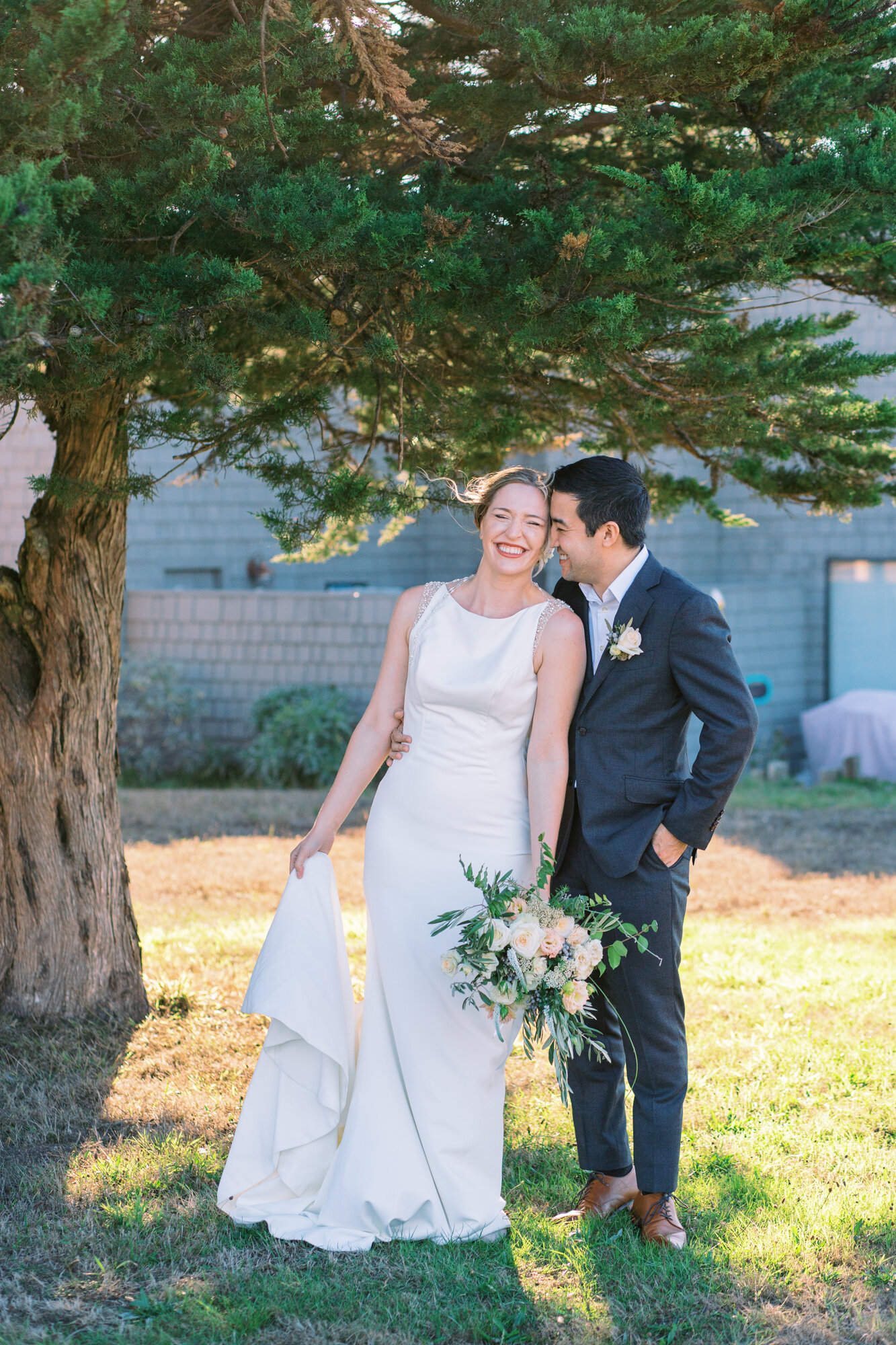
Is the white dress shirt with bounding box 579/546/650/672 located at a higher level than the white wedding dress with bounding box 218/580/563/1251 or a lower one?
higher

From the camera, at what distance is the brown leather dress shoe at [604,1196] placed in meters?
3.41

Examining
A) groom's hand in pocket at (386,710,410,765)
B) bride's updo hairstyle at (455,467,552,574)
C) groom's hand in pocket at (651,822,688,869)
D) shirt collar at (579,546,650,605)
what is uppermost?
bride's updo hairstyle at (455,467,552,574)

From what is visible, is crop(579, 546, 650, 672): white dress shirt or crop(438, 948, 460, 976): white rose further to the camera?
crop(579, 546, 650, 672): white dress shirt

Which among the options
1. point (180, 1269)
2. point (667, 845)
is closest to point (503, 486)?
point (667, 845)

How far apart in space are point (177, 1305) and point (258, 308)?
279cm

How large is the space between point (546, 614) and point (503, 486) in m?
0.40

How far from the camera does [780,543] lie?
13.6 m

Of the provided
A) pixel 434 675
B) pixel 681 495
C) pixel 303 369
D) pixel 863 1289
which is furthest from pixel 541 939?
pixel 681 495

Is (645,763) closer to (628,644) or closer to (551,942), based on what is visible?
(628,644)

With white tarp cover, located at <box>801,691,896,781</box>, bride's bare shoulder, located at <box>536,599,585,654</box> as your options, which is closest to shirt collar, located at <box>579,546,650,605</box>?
bride's bare shoulder, located at <box>536,599,585,654</box>

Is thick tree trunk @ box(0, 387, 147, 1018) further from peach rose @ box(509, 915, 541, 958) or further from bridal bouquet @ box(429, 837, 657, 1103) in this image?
peach rose @ box(509, 915, 541, 958)

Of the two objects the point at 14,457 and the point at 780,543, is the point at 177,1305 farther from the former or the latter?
the point at 14,457

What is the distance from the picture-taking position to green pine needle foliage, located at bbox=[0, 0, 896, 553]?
9.41ft

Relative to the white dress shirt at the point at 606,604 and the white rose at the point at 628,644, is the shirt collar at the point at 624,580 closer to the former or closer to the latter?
the white dress shirt at the point at 606,604
